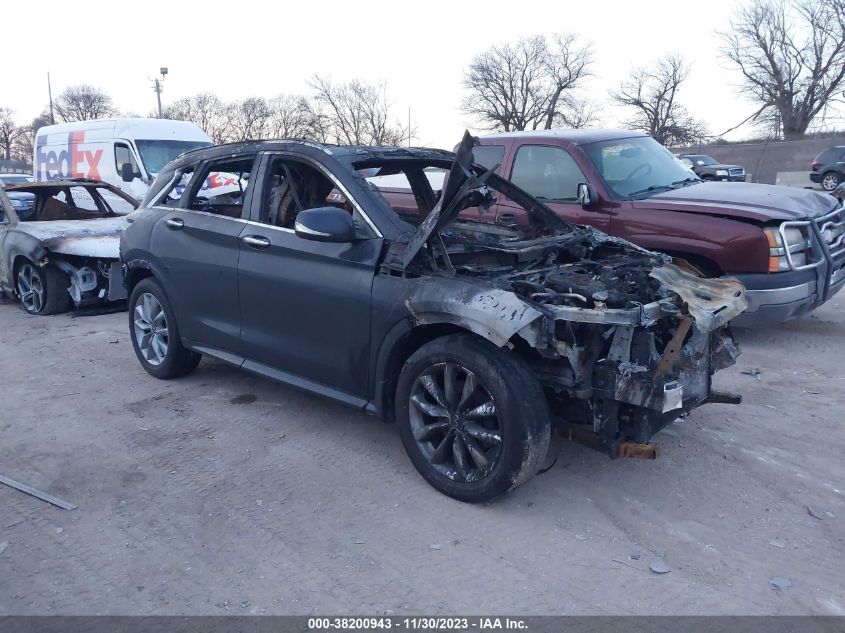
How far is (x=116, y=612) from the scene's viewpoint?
3035 millimetres

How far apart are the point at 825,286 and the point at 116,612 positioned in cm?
617

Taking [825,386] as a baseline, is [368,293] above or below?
above

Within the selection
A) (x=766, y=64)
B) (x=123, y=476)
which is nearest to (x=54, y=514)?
(x=123, y=476)

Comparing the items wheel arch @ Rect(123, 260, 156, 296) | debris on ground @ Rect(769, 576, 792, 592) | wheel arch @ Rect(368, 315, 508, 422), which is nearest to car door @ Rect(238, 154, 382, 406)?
A: wheel arch @ Rect(368, 315, 508, 422)

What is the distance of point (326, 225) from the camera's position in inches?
162

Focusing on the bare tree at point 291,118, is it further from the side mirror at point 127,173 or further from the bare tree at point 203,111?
the side mirror at point 127,173

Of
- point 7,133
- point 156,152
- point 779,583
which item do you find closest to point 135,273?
point 779,583

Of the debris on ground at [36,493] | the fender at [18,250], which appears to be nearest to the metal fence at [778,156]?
the fender at [18,250]

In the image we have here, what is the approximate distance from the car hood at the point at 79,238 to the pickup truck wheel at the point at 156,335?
2.51m

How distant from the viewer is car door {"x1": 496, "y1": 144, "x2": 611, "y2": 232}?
6.86 meters

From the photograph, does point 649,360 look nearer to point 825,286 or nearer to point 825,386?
point 825,386

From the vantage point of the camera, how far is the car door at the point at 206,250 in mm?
5102

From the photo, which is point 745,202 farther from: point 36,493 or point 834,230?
point 36,493

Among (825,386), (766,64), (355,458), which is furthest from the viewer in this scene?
(766,64)
